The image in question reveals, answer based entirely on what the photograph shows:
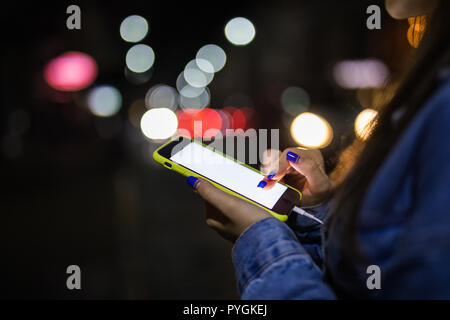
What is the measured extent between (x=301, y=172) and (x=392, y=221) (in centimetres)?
98

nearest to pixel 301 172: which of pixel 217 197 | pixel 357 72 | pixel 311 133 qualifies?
pixel 217 197

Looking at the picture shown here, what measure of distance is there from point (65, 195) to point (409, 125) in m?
9.26

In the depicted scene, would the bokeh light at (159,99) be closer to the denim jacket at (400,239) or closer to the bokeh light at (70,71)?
the bokeh light at (70,71)

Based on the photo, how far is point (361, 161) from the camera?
1.16 metres

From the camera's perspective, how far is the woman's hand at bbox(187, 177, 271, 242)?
145cm

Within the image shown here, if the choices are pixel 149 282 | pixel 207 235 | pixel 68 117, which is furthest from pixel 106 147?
pixel 149 282

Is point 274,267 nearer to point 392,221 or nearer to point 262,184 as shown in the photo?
point 392,221

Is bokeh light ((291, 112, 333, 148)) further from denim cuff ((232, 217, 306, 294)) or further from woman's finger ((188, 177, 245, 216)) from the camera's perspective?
denim cuff ((232, 217, 306, 294))

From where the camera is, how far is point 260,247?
1293 mm

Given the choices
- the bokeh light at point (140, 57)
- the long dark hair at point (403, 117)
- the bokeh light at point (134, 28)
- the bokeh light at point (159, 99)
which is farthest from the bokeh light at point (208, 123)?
the bokeh light at point (140, 57)

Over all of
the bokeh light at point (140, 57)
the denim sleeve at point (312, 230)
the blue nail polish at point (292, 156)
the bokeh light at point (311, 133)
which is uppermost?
the bokeh light at point (140, 57)

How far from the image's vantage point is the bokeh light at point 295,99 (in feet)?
70.5

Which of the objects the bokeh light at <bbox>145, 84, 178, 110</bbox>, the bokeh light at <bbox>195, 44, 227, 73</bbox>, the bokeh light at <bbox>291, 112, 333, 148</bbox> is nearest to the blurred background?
the bokeh light at <bbox>291, 112, 333, 148</bbox>

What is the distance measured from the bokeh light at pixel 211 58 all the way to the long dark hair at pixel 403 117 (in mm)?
53687
